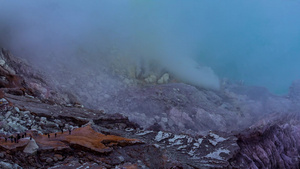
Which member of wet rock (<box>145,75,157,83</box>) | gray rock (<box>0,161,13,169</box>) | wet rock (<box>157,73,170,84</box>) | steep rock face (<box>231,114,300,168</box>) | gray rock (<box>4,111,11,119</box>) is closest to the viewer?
gray rock (<box>0,161,13,169</box>)

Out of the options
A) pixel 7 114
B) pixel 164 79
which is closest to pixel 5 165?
pixel 7 114

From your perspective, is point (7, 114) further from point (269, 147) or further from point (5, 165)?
point (269, 147)

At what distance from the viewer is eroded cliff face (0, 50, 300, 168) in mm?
4582

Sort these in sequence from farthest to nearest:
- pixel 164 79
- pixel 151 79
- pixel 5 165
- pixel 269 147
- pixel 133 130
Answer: pixel 164 79
pixel 151 79
pixel 133 130
pixel 269 147
pixel 5 165

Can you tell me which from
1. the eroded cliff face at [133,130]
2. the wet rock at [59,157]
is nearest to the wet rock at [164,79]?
the eroded cliff face at [133,130]


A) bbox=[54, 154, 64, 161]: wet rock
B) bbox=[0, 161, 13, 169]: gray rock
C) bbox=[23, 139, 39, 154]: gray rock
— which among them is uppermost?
bbox=[23, 139, 39, 154]: gray rock

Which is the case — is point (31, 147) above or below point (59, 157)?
above

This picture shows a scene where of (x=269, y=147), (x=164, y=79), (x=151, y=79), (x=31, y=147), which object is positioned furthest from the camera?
(x=164, y=79)

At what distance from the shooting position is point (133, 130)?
703 cm

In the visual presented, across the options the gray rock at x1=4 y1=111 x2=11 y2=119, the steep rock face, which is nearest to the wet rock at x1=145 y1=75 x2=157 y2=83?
the steep rock face

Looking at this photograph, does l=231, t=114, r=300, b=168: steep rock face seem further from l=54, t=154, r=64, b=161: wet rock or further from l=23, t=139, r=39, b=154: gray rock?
l=23, t=139, r=39, b=154: gray rock

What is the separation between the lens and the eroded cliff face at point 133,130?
4.58 m

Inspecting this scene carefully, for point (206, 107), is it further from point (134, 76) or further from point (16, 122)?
point (16, 122)

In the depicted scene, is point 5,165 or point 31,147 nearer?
point 5,165
